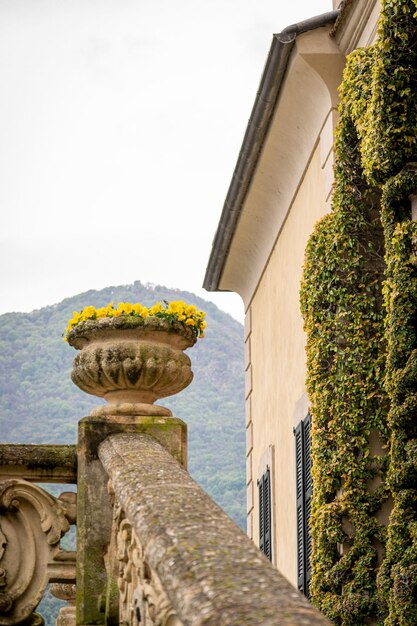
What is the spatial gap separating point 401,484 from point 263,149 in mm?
5499

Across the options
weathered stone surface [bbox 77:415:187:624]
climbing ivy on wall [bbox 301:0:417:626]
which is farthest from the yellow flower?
climbing ivy on wall [bbox 301:0:417:626]

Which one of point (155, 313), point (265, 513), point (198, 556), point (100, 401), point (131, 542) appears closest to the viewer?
point (198, 556)

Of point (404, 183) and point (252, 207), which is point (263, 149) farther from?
point (404, 183)

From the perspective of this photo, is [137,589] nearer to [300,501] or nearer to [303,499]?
[303,499]

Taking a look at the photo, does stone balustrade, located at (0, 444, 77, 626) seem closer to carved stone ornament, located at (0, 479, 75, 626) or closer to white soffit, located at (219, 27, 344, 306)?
carved stone ornament, located at (0, 479, 75, 626)

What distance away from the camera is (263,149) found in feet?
43.7

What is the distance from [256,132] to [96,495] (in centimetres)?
731

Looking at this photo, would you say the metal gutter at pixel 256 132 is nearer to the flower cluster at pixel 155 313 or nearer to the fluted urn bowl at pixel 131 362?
the flower cluster at pixel 155 313

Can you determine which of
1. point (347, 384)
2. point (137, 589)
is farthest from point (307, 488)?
point (137, 589)

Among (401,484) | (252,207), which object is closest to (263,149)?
(252,207)

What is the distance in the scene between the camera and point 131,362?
21.3ft

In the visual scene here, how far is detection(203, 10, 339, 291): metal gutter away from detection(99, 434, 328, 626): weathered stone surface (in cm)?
642

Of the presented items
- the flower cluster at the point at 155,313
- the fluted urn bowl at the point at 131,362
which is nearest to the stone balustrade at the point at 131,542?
the fluted urn bowl at the point at 131,362

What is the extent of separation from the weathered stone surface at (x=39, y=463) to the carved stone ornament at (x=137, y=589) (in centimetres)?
81
